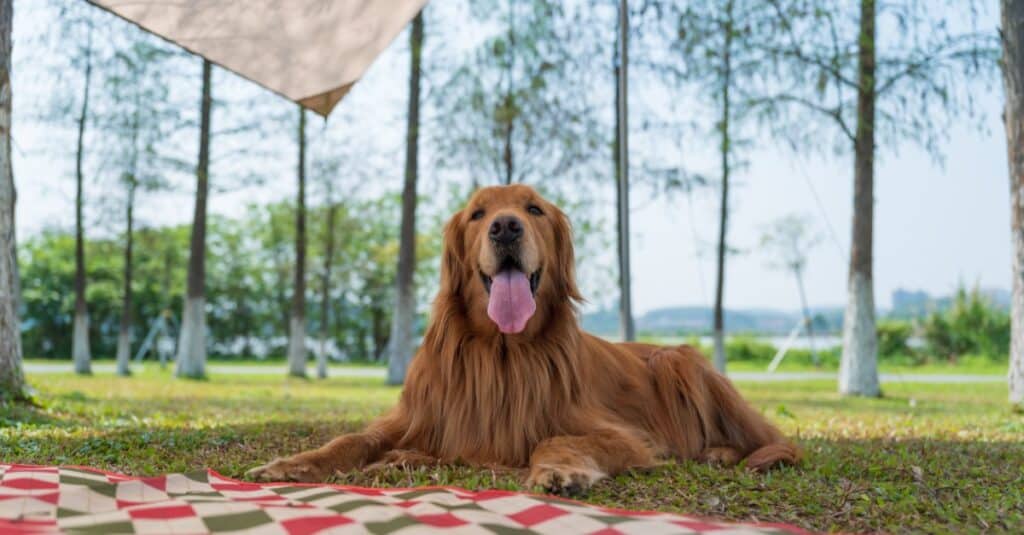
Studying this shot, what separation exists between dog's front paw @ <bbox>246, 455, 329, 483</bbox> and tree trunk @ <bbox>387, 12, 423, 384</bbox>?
32.9 ft

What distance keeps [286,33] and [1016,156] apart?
22.5ft

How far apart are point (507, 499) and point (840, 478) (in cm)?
156

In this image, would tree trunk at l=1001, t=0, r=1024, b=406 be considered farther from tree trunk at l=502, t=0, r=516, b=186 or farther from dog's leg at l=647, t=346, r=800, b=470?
tree trunk at l=502, t=0, r=516, b=186

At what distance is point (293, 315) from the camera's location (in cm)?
1562

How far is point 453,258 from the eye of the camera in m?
3.16

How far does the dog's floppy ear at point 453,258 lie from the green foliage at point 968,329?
22.8m

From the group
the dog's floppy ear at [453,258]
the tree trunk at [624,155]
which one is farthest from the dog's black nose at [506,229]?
the tree trunk at [624,155]

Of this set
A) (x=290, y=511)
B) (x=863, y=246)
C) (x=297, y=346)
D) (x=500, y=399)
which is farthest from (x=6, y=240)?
(x=297, y=346)

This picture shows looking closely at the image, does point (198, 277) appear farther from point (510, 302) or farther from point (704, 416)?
point (510, 302)

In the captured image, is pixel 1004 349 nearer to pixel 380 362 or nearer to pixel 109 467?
pixel 380 362

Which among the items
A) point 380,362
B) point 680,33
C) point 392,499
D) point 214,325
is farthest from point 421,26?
point 214,325

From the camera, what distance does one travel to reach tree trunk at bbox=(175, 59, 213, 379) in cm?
1362

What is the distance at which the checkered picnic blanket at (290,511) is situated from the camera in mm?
1788

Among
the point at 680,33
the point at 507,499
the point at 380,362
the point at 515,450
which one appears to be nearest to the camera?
the point at 507,499
